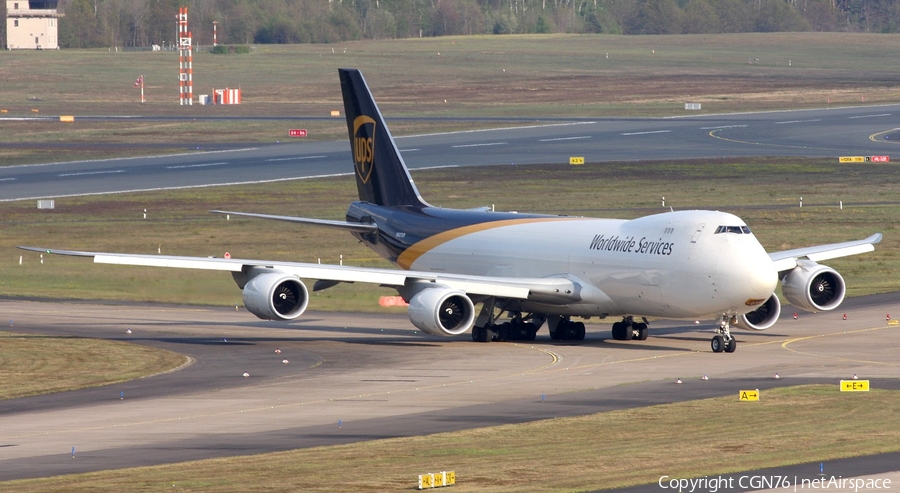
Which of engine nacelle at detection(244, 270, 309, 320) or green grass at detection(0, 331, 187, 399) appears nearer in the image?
green grass at detection(0, 331, 187, 399)

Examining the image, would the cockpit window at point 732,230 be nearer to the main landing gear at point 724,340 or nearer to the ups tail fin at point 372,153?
the main landing gear at point 724,340

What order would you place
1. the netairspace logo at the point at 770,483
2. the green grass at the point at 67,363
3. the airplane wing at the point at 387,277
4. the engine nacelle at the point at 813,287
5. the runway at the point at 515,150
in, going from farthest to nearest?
the runway at the point at 515,150 < the engine nacelle at the point at 813,287 < the airplane wing at the point at 387,277 < the green grass at the point at 67,363 < the netairspace logo at the point at 770,483

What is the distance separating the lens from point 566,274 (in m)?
49.1

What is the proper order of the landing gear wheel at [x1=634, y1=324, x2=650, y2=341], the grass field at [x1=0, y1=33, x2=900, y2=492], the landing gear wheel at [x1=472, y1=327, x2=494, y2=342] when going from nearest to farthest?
the grass field at [x1=0, y1=33, x2=900, y2=492] → the landing gear wheel at [x1=634, y1=324, x2=650, y2=341] → the landing gear wheel at [x1=472, y1=327, x2=494, y2=342]

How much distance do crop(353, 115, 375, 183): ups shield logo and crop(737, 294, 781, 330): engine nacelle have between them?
1760cm

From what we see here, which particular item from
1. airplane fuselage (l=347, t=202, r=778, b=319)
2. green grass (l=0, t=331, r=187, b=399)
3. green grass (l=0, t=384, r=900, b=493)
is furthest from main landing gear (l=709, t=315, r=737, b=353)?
green grass (l=0, t=331, r=187, b=399)

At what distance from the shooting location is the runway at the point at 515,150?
110m

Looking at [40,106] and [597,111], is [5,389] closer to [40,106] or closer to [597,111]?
[597,111]

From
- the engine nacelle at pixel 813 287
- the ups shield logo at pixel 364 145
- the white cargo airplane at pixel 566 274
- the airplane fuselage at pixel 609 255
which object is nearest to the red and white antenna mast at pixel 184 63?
the ups shield logo at pixel 364 145

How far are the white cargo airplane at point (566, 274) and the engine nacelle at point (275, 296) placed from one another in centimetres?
3

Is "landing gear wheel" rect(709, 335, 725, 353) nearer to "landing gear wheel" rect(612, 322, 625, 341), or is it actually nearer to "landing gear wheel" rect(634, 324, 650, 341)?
"landing gear wheel" rect(634, 324, 650, 341)

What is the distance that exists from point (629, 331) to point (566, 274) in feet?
10.2

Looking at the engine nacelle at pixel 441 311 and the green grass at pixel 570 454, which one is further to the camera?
the engine nacelle at pixel 441 311

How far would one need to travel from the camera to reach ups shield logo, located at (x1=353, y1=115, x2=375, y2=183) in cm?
5906
